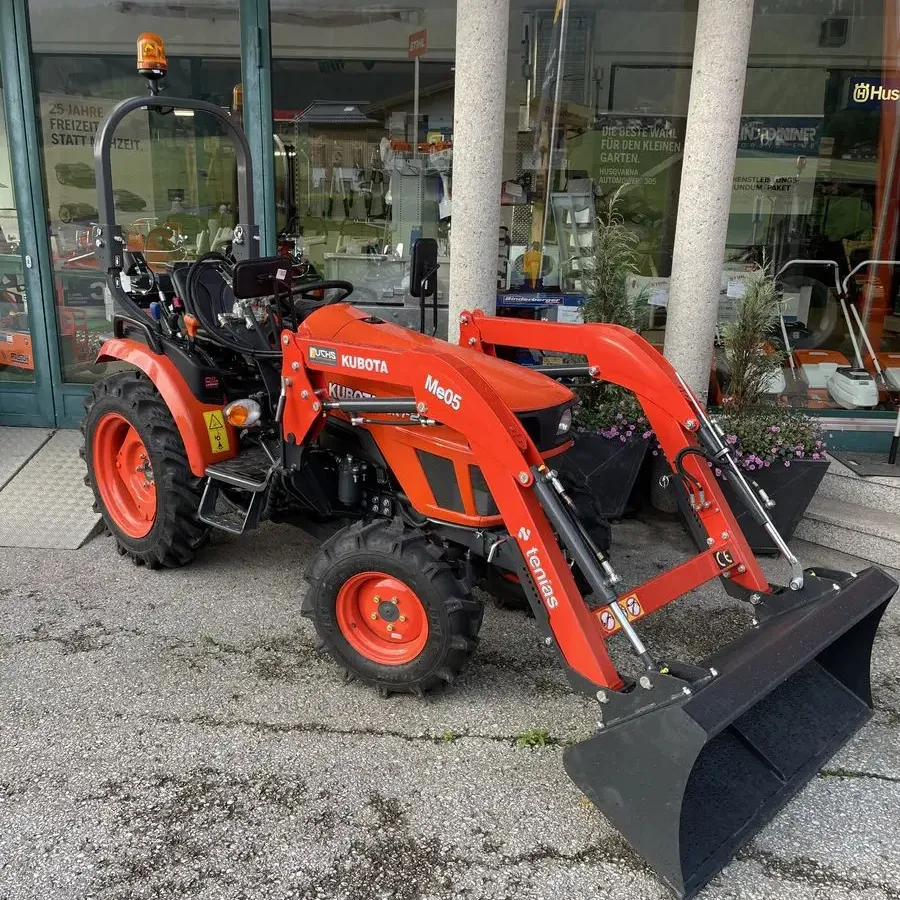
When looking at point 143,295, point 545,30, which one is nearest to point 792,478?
point 143,295

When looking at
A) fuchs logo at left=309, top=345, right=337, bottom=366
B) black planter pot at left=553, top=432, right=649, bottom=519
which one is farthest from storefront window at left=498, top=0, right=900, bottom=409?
fuchs logo at left=309, top=345, right=337, bottom=366

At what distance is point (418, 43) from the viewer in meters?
6.33

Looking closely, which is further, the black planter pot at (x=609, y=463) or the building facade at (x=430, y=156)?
the building facade at (x=430, y=156)

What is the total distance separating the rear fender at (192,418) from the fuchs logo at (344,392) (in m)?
0.71

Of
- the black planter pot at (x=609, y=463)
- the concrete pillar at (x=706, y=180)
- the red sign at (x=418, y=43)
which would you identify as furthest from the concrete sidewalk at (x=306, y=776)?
the red sign at (x=418, y=43)

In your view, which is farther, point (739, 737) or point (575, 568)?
point (575, 568)

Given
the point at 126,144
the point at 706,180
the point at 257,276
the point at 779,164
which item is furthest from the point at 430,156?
the point at 257,276

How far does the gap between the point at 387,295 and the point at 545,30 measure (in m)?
2.25

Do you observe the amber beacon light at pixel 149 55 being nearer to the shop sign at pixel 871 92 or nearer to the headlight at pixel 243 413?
the headlight at pixel 243 413

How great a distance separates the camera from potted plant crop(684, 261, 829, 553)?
164 inches

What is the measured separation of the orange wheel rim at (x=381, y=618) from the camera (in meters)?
2.88

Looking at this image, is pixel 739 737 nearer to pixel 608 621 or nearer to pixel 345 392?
pixel 608 621

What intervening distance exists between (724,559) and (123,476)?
2.86 meters

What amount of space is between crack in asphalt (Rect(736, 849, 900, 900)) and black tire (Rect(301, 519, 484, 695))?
1.03m
